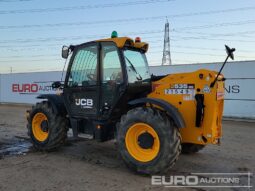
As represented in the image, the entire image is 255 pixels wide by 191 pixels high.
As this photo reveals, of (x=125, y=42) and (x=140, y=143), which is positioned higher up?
(x=125, y=42)

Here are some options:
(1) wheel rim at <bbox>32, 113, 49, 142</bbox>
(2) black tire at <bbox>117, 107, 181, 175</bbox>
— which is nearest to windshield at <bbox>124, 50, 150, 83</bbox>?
(2) black tire at <bbox>117, 107, 181, 175</bbox>

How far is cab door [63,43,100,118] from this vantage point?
6.61 m

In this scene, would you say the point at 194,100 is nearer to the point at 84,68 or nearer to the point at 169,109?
the point at 169,109

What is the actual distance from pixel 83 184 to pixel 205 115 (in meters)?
2.32

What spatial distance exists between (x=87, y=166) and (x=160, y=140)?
5.29 feet

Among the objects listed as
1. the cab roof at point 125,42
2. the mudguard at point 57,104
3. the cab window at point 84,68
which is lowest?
the mudguard at point 57,104

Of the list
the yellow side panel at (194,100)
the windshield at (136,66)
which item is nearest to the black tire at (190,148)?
the yellow side panel at (194,100)

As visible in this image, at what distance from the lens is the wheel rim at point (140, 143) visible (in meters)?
5.62

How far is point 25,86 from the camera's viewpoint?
886 inches

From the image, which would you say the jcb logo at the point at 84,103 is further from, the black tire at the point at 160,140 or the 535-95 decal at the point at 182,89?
the 535-95 decal at the point at 182,89

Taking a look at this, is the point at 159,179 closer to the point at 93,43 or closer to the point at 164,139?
the point at 164,139

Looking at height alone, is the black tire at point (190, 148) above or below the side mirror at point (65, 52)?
below

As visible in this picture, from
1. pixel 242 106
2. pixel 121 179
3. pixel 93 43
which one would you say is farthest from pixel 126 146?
pixel 242 106

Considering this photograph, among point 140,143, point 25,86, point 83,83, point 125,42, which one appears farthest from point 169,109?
point 25,86
